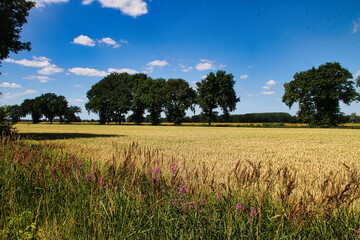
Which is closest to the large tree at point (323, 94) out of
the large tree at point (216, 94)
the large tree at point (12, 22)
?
the large tree at point (216, 94)

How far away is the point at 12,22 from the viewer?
1419 cm

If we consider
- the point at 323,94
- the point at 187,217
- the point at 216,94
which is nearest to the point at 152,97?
the point at 216,94

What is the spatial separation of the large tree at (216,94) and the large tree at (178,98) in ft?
13.3

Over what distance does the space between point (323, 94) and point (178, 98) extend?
3855cm

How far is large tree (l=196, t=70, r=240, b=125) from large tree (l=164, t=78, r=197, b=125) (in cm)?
407

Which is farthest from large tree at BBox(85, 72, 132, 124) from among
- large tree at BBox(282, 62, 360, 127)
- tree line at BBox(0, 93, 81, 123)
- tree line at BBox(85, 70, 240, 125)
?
large tree at BBox(282, 62, 360, 127)

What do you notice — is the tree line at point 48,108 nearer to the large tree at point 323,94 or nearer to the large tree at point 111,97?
the large tree at point 111,97

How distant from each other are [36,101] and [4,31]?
360ft

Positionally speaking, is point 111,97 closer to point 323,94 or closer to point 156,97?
point 156,97

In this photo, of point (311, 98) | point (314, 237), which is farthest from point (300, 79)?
point (314, 237)

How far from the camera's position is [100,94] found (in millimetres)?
77688

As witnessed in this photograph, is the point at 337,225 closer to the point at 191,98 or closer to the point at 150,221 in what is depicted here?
the point at 150,221

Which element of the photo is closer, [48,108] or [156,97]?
[156,97]

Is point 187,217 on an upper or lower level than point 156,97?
lower
